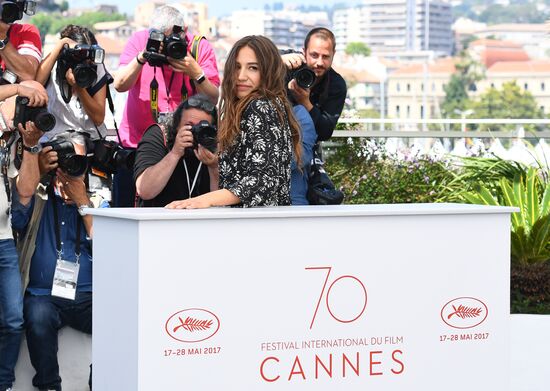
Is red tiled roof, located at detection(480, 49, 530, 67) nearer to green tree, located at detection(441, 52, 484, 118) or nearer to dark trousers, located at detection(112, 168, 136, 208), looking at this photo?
green tree, located at detection(441, 52, 484, 118)

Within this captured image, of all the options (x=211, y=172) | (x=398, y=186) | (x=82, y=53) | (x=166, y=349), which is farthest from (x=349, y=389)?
(x=398, y=186)

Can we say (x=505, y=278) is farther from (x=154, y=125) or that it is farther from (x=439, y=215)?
(x=154, y=125)

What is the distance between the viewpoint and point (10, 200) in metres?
6.26

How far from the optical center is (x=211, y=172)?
6301mm

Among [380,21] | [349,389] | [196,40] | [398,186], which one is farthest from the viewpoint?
[380,21]

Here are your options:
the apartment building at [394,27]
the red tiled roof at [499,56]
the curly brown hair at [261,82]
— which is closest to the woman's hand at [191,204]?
the curly brown hair at [261,82]

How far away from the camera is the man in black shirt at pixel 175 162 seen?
6.20m

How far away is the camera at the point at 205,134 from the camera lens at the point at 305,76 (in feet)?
2.17

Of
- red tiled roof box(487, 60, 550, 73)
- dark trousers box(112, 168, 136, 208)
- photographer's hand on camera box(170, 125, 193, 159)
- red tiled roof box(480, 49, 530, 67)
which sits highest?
red tiled roof box(480, 49, 530, 67)

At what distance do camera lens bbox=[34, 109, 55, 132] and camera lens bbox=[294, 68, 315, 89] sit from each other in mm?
1284

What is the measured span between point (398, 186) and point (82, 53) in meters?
3.61

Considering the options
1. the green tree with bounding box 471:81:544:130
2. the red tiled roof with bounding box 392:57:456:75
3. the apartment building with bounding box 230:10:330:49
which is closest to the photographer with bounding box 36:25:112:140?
the green tree with bounding box 471:81:544:130

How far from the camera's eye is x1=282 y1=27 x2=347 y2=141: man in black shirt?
662 centimetres

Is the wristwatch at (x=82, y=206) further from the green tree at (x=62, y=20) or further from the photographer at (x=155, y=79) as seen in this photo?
the green tree at (x=62, y=20)
